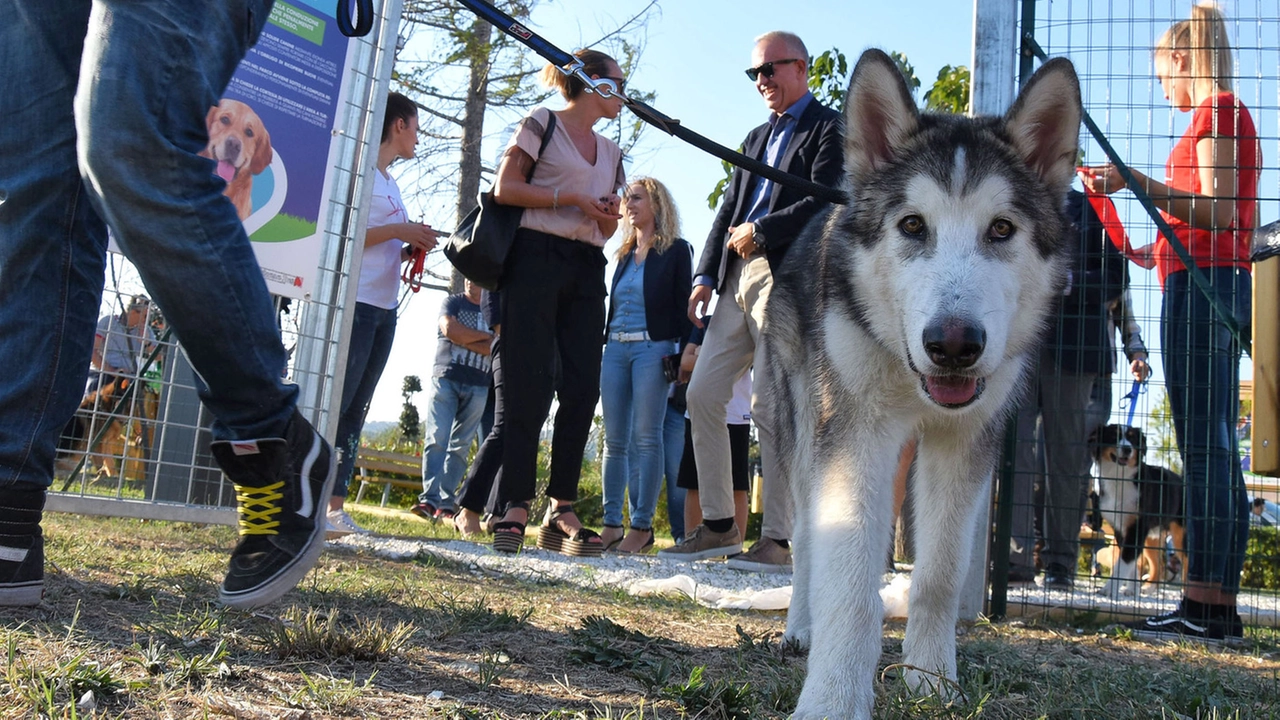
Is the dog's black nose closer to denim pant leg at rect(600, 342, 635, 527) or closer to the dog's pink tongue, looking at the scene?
the dog's pink tongue

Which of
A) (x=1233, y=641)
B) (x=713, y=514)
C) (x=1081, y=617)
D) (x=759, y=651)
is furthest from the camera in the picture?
(x=713, y=514)

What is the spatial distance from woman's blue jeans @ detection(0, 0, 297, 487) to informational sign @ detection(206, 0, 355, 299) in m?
2.61

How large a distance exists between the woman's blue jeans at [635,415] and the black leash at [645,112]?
12.1ft

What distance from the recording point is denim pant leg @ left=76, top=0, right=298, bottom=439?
7.35 feet

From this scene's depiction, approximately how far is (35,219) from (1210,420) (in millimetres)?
4858

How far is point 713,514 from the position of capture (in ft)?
20.6

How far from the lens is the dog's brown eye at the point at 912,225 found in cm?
271

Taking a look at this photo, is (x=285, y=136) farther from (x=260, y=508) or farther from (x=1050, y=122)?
(x=1050, y=122)

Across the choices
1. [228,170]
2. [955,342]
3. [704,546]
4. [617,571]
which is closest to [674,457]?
[704,546]

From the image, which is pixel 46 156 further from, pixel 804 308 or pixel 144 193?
pixel 804 308

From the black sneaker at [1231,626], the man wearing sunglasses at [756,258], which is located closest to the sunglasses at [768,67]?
the man wearing sunglasses at [756,258]

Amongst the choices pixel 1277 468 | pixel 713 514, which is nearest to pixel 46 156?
pixel 1277 468

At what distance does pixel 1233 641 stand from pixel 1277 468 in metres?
3.31

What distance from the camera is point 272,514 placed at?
2.48 metres
